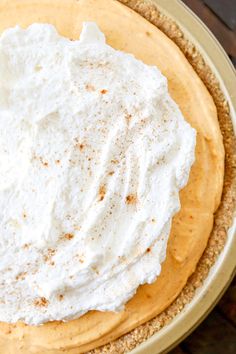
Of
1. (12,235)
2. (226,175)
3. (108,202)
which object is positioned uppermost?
(226,175)

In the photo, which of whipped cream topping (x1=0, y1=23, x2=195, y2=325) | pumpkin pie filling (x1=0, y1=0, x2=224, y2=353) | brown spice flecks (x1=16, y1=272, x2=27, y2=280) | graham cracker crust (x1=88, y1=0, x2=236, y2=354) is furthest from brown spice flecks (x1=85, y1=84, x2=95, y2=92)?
brown spice flecks (x1=16, y1=272, x2=27, y2=280)

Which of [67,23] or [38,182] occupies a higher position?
[67,23]

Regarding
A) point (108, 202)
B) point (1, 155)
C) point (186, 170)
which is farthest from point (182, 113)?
point (1, 155)

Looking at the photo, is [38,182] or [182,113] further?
[182,113]

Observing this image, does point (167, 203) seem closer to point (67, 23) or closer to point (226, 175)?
point (226, 175)

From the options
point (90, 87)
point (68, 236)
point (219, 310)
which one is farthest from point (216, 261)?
point (90, 87)

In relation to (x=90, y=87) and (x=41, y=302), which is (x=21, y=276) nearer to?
(x=41, y=302)

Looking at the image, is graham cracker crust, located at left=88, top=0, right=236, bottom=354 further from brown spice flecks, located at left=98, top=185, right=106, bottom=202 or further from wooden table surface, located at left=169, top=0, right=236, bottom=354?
brown spice flecks, located at left=98, top=185, right=106, bottom=202
